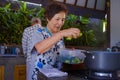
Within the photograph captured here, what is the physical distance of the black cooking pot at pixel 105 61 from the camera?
97cm

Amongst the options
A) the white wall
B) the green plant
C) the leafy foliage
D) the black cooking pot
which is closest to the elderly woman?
the black cooking pot

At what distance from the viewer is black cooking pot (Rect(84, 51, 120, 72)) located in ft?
3.17

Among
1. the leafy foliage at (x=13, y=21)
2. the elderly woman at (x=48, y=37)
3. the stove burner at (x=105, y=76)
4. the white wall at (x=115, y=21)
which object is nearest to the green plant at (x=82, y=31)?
the white wall at (x=115, y=21)

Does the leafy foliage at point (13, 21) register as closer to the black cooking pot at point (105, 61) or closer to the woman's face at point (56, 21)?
the woman's face at point (56, 21)

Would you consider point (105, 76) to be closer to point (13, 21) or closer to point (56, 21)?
point (56, 21)

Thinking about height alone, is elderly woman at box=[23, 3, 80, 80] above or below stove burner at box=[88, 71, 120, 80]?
above

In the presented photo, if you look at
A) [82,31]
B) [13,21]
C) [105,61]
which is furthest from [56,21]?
[82,31]

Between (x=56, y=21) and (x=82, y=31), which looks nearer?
(x=56, y=21)

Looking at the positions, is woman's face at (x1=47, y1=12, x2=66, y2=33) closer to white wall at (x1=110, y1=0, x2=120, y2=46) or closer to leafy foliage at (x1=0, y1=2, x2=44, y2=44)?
leafy foliage at (x1=0, y1=2, x2=44, y2=44)

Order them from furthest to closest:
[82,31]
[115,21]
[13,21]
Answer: [115,21] → [82,31] → [13,21]

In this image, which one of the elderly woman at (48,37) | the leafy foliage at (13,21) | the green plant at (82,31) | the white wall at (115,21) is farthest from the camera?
the white wall at (115,21)

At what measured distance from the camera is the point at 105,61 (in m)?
0.97

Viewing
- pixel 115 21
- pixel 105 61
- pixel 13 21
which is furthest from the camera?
pixel 115 21

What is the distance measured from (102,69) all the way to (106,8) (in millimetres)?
3003
